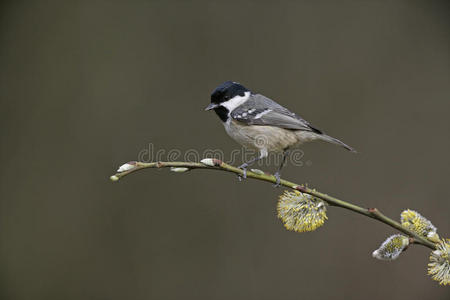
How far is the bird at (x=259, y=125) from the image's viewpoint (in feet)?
5.24

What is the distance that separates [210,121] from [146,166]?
75.8 inches

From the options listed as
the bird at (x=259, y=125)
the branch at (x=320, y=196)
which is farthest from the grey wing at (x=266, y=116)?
the branch at (x=320, y=196)

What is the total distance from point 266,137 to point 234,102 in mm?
229

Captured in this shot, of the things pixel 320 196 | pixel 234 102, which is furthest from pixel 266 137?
pixel 320 196

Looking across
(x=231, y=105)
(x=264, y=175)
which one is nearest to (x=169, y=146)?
(x=231, y=105)

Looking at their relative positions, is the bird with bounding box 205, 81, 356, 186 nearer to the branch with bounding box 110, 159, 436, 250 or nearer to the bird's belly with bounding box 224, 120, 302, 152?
the bird's belly with bounding box 224, 120, 302, 152

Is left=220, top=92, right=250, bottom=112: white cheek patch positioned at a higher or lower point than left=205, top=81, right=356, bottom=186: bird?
higher

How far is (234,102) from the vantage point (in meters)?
1.69

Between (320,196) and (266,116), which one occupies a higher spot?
(266,116)

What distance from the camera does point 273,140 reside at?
5.33ft

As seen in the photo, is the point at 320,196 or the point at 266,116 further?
the point at 266,116

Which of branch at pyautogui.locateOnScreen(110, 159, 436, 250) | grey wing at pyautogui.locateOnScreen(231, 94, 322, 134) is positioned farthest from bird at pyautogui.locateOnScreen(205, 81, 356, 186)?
branch at pyautogui.locateOnScreen(110, 159, 436, 250)

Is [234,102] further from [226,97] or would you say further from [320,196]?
[320,196]

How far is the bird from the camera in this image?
160cm
